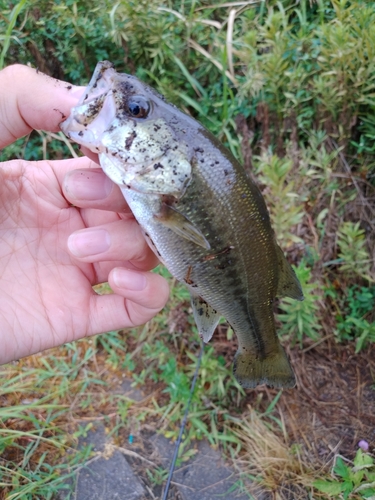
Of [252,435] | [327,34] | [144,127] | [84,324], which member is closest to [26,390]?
[84,324]

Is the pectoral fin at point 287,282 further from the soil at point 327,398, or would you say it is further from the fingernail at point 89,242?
the soil at point 327,398

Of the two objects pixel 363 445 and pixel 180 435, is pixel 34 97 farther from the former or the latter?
pixel 363 445

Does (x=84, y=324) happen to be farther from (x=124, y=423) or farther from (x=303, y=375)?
(x=303, y=375)

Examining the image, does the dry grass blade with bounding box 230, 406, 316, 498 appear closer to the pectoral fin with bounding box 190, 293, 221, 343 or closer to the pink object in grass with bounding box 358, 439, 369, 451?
the pink object in grass with bounding box 358, 439, 369, 451

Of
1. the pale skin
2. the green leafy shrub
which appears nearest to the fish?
the pale skin

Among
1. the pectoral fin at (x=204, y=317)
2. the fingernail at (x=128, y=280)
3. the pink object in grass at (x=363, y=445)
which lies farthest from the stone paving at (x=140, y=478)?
the fingernail at (x=128, y=280)

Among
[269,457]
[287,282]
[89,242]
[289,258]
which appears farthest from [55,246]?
[269,457]
